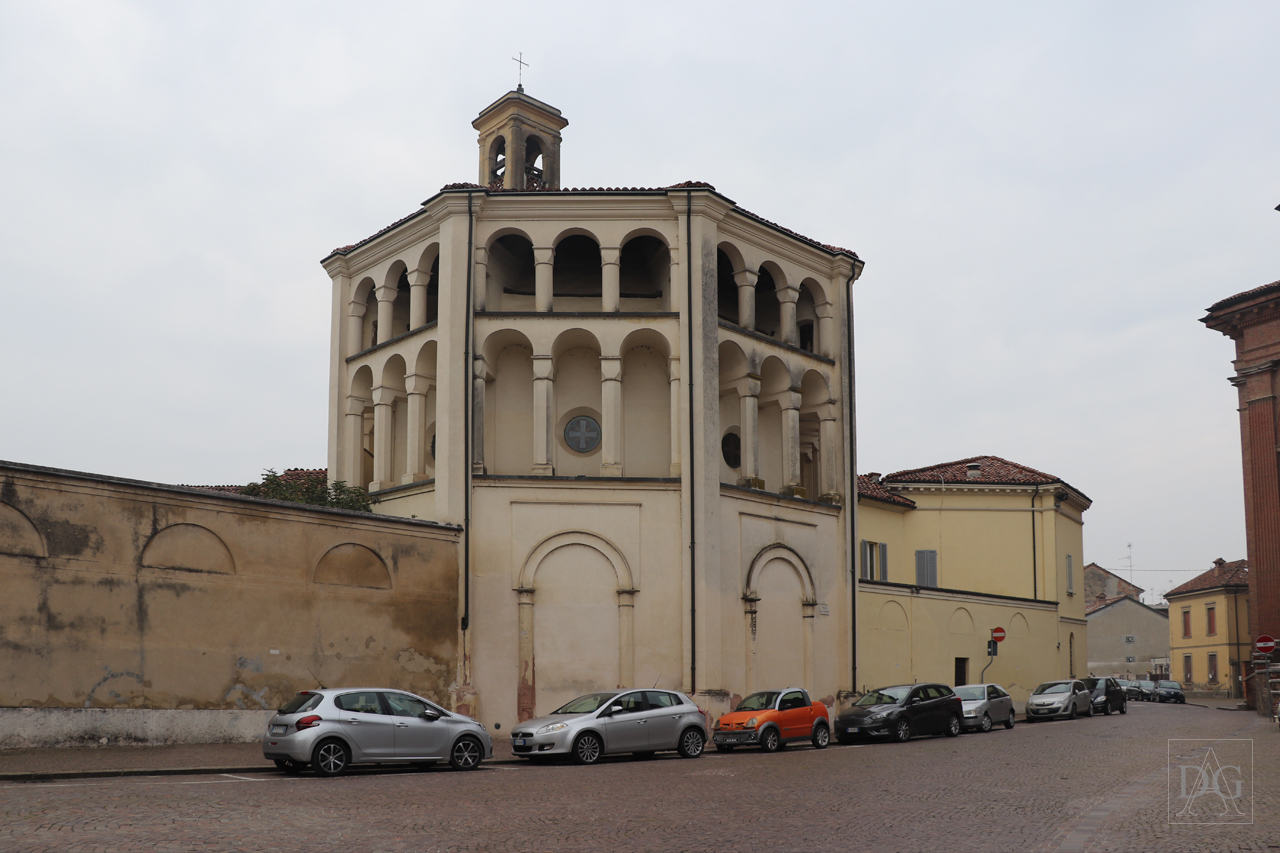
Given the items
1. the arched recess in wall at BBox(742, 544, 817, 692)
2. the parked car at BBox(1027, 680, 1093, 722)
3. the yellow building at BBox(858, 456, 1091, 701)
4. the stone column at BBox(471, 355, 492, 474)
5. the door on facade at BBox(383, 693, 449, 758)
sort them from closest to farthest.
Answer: the door on facade at BBox(383, 693, 449, 758) < the stone column at BBox(471, 355, 492, 474) < the arched recess in wall at BBox(742, 544, 817, 692) < the parked car at BBox(1027, 680, 1093, 722) < the yellow building at BBox(858, 456, 1091, 701)

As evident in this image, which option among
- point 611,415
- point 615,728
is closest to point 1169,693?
point 611,415

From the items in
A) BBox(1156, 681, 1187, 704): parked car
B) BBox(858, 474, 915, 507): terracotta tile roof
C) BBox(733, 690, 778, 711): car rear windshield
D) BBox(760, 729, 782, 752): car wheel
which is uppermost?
BBox(858, 474, 915, 507): terracotta tile roof

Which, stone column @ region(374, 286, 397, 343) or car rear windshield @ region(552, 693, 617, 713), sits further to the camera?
stone column @ region(374, 286, 397, 343)

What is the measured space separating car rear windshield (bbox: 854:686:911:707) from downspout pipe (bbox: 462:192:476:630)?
902cm

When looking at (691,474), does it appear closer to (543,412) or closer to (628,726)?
(543,412)

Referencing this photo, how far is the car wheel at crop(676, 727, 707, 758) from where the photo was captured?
65.4ft

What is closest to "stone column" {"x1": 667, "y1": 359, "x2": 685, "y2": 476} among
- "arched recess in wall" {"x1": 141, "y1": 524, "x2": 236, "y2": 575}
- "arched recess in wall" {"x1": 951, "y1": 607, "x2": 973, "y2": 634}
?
"arched recess in wall" {"x1": 141, "y1": 524, "x2": 236, "y2": 575}

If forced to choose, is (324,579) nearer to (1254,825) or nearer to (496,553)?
(496,553)

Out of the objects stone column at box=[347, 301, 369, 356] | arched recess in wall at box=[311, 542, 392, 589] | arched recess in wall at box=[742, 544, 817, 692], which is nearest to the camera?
arched recess in wall at box=[311, 542, 392, 589]

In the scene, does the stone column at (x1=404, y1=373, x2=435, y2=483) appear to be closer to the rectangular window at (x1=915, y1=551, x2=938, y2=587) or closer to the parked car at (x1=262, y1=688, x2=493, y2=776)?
the parked car at (x1=262, y1=688, x2=493, y2=776)

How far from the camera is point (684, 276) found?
86.1 ft

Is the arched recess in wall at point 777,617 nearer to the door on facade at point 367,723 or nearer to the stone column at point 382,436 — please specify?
the stone column at point 382,436

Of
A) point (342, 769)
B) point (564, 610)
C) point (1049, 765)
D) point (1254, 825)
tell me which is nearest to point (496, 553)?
point (564, 610)

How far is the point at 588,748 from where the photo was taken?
1839 cm
